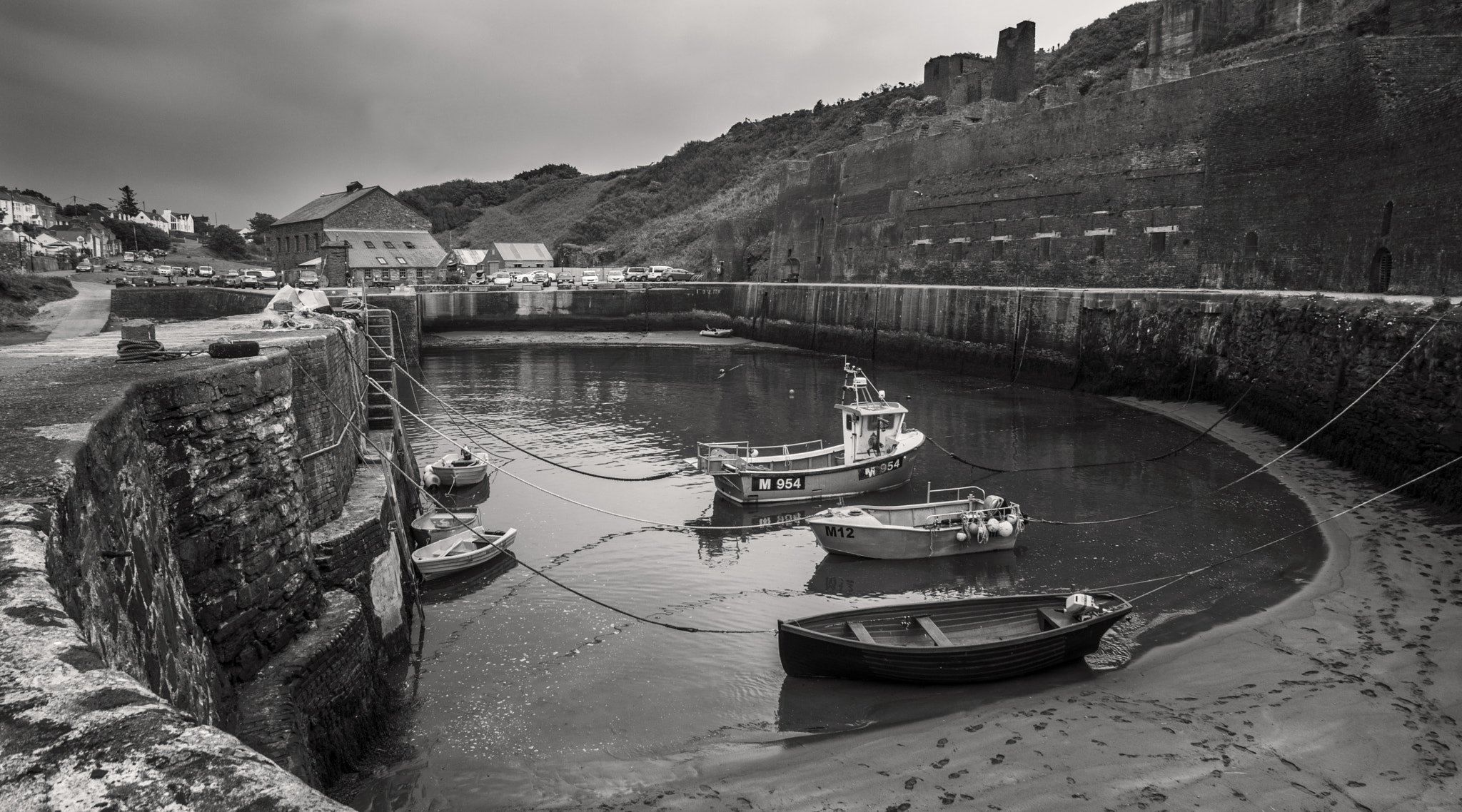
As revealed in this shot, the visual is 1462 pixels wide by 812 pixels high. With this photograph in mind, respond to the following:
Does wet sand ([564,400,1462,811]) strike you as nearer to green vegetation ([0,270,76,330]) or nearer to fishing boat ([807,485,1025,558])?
fishing boat ([807,485,1025,558])

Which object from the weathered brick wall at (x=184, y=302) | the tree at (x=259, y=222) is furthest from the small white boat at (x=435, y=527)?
the tree at (x=259, y=222)

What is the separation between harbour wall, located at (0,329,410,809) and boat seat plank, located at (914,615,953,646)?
5.41 metres

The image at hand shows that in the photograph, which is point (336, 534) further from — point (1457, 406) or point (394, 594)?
point (1457, 406)

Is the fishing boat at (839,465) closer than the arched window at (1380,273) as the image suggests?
Yes

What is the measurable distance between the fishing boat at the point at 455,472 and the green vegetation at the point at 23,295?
28.9 ft

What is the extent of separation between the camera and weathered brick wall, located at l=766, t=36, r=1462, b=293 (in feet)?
72.4

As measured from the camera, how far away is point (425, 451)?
63.9 ft

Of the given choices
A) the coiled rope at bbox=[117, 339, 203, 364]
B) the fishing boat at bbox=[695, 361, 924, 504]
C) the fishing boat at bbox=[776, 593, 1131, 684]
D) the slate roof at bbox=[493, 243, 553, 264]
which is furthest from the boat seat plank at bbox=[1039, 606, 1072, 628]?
the slate roof at bbox=[493, 243, 553, 264]

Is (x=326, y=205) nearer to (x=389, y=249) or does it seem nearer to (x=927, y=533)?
(x=389, y=249)

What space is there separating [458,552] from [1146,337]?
2050 centimetres

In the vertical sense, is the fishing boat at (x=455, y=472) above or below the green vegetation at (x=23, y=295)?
below

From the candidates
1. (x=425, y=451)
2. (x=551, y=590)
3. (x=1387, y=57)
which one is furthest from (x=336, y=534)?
(x=1387, y=57)

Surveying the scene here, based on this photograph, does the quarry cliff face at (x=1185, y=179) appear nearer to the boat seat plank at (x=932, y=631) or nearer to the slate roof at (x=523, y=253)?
the boat seat plank at (x=932, y=631)

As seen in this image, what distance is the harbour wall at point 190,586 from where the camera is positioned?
2.19 metres
